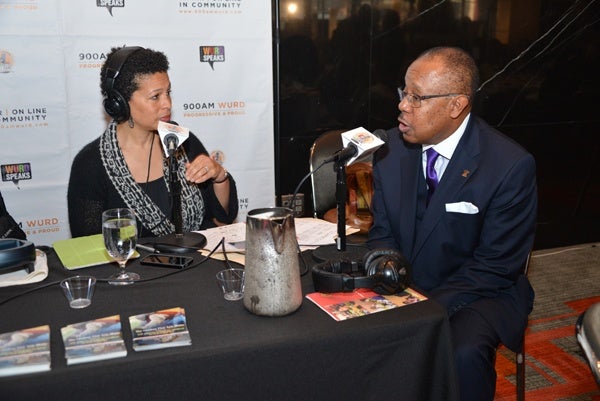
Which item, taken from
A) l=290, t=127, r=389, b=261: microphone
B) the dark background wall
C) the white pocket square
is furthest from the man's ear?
the dark background wall

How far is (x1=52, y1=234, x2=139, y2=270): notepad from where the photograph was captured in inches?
72.2

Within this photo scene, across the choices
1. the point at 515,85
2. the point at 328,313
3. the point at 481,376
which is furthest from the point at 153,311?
the point at 515,85

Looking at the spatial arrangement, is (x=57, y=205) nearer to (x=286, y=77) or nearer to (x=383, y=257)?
(x=286, y=77)

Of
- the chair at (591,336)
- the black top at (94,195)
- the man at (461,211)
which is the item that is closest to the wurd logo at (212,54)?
the black top at (94,195)

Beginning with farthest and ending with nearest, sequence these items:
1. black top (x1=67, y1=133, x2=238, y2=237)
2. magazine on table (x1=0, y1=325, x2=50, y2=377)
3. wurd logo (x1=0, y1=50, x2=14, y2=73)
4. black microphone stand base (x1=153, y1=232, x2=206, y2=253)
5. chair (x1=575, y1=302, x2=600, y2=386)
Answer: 1. wurd logo (x1=0, y1=50, x2=14, y2=73)
2. black top (x1=67, y1=133, x2=238, y2=237)
3. black microphone stand base (x1=153, y1=232, x2=206, y2=253)
4. magazine on table (x1=0, y1=325, x2=50, y2=377)
5. chair (x1=575, y1=302, x2=600, y2=386)

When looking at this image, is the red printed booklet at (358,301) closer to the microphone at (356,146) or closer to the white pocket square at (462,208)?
the microphone at (356,146)

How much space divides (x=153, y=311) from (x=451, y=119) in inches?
56.0

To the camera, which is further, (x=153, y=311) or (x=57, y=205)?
(x=57, y=205)

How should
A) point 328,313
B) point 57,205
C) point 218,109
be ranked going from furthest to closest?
point 218,109
point 57,205
point 328,313

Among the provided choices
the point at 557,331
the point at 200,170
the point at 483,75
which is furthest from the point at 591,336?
the point at 483,75

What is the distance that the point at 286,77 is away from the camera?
396 centimetres

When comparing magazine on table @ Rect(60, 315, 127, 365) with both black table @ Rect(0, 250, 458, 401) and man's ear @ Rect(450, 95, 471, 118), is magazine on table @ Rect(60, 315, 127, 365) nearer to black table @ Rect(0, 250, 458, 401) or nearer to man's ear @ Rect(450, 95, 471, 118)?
black table @ Rect(0, 250, 458, 401)

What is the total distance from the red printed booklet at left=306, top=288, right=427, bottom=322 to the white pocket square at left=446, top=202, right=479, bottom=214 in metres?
0.61

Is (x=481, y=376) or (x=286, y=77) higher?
(x=286, y=77)
